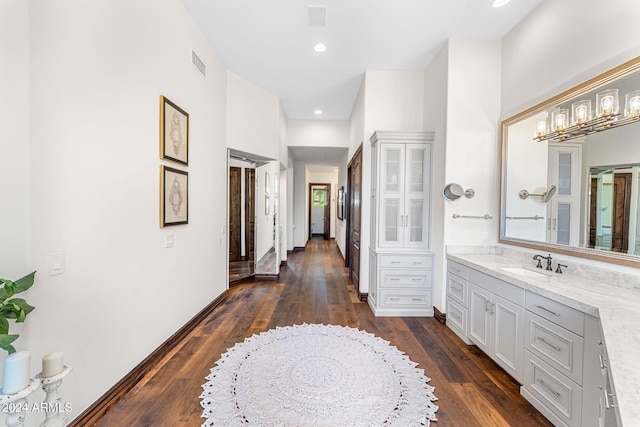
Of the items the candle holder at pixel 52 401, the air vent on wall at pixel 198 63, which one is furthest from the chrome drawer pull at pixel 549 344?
the air vent on wall at pixel 198 63

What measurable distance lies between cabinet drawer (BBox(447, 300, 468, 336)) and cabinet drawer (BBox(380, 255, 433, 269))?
0.53m

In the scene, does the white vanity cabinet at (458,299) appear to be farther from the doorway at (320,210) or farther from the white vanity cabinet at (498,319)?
the doorway at (320,210)

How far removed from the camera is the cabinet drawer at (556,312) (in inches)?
63.0

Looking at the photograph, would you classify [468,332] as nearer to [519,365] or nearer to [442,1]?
[519,365]

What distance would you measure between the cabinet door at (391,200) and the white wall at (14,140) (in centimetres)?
319

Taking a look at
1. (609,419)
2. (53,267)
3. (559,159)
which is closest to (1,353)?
(53,267)

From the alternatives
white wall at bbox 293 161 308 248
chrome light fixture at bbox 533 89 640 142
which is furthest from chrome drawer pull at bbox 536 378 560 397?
white wall at bbox 293 161 308 248

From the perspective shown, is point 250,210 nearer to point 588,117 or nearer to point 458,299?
point 458,299

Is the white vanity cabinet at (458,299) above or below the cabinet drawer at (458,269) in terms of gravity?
below

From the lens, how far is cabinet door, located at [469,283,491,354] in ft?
8.03

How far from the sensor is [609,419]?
1052 millimetres

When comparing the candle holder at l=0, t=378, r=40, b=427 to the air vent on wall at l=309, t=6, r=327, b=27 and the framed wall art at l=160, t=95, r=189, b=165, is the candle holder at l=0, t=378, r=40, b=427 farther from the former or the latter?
the air vent on wall at l=309, t=6, r=327, b=27

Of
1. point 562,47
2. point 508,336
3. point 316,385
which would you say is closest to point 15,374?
point 316,385

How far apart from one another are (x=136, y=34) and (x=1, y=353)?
7.30ft
